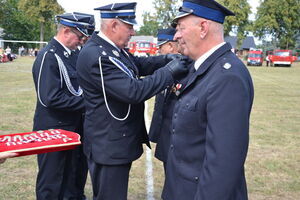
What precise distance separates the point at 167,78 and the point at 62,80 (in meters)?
1.47

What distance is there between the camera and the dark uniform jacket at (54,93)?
137 inches

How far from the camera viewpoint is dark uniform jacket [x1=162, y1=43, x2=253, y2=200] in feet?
5.42

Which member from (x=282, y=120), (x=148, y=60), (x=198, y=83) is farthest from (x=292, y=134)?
(x=198, y=83)

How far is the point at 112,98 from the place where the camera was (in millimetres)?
2721

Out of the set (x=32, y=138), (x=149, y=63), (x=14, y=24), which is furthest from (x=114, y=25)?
(x=14, y=24)

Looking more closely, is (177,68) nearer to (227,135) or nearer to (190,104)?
(190,104)

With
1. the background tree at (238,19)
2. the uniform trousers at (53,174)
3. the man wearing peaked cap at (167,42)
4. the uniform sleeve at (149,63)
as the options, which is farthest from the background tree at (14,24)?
the uniform sleeve at (149,63)

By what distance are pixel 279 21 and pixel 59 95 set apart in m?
58.3

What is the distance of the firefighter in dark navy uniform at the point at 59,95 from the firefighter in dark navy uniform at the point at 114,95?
78 centimetres

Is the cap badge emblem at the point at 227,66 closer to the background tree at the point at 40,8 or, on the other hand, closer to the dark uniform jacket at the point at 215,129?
the dark uniform jacket at the point at 215,129

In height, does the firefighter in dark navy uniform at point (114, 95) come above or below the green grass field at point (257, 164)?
above

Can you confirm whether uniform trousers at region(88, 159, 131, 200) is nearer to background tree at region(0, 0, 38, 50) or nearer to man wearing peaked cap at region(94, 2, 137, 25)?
man wearing peaked cap at region(94, 2, 137, 25)

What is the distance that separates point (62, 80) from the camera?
3.61 m

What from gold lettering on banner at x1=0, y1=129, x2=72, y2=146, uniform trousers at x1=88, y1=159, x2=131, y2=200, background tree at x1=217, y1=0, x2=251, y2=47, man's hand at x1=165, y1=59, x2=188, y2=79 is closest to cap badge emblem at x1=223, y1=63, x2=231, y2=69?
man's hand at x1=165, y1=59, x2=188, y2=79
